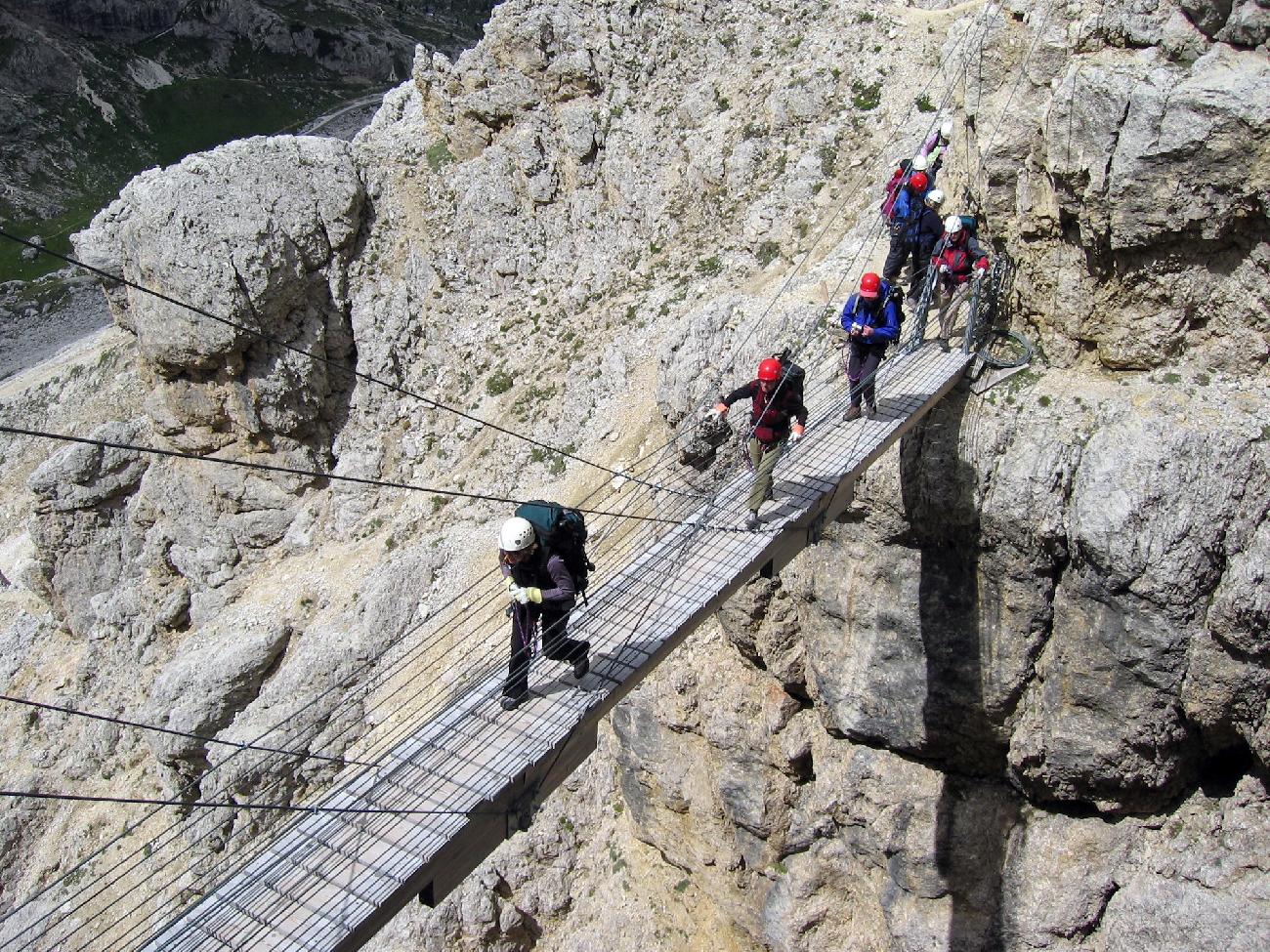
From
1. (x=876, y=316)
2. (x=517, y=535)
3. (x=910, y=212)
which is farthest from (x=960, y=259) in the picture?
(x=517, y=535)

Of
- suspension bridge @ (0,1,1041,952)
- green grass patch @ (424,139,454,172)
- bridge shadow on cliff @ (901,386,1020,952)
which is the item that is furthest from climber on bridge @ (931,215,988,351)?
green grass patch @ (424,139,454,172)

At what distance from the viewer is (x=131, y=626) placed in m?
26.9

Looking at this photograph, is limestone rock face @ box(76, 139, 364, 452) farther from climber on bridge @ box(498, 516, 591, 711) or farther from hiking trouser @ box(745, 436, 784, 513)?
climber on bridge @ box(498, 516, 591, 711)

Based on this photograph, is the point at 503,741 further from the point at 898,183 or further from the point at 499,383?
the point at 499,383

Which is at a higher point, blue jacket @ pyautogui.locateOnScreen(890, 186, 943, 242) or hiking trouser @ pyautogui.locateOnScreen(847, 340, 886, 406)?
blue jacket @ pyautogui.locateOnScreen(890, 186, 943, 242)

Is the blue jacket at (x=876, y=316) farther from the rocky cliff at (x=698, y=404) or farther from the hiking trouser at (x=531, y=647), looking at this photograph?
the hiking trouser at (x=531, y=647)

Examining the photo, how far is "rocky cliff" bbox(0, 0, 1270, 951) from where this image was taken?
40.0 ft

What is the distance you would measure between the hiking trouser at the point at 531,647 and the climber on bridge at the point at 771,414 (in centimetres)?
301

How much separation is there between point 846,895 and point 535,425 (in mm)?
13144

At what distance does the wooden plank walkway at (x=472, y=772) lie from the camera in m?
7.05

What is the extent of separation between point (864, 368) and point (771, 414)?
7.79 ft

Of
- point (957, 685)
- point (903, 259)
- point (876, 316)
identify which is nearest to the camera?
point (876, 316)

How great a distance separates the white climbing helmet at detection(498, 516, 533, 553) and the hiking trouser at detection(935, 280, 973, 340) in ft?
29.5

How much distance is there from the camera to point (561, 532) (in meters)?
8.72
